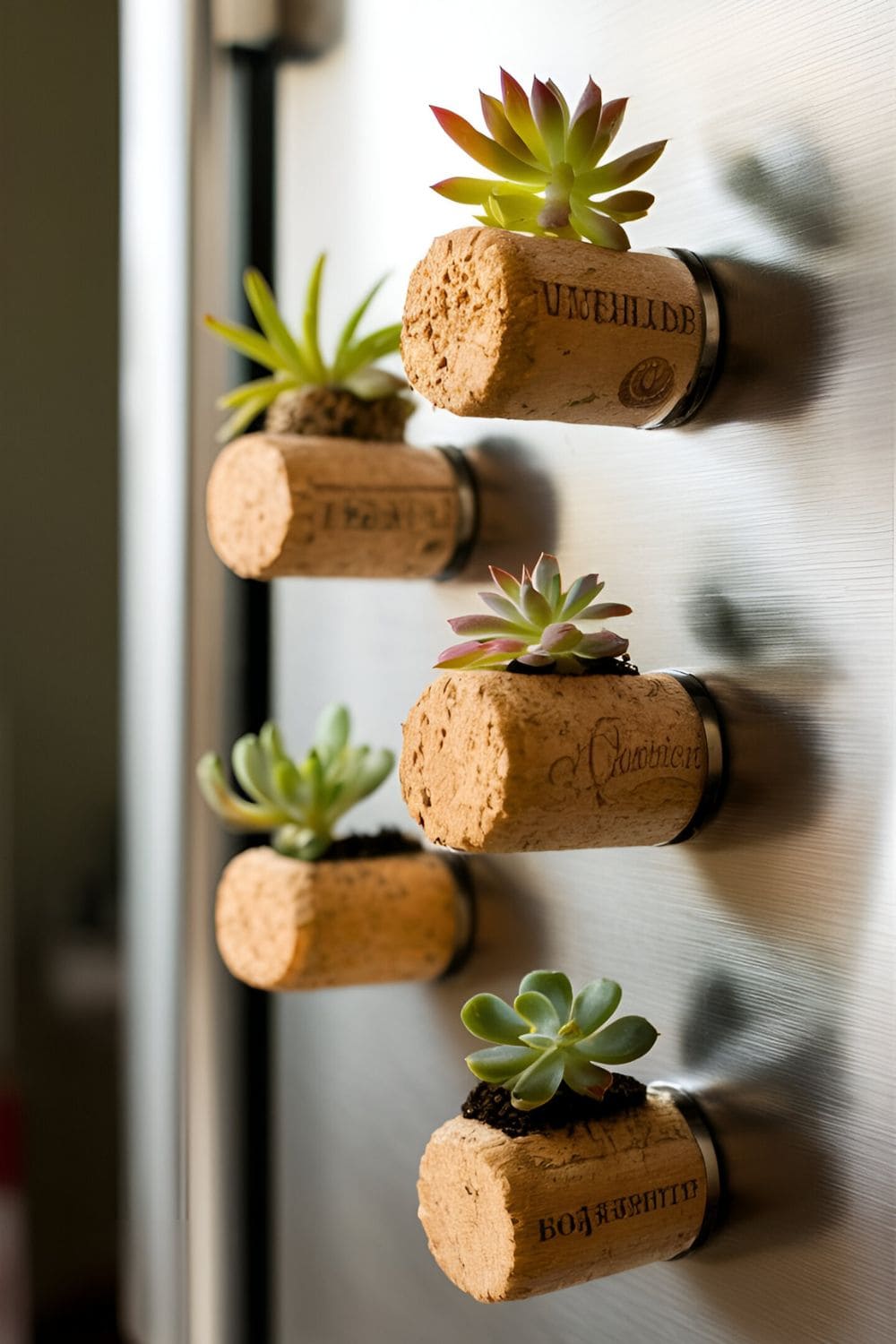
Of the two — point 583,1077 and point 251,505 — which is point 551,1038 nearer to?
point 583,1077

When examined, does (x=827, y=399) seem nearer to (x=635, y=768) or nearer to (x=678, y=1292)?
(x=635, y=768)

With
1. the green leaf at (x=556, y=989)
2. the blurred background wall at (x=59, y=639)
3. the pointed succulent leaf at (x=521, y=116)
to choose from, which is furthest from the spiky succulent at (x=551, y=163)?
the blurred background wall at (x=59, y=639)

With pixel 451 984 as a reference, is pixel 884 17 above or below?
above

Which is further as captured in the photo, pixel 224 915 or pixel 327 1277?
pixel 327 1277

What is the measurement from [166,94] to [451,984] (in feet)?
1.51

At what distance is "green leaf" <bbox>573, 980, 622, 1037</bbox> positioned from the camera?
0.40 metres

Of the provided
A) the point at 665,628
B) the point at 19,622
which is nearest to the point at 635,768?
the point at 665,628

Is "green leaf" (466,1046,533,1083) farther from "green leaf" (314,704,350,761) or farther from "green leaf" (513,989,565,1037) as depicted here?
"green leaf" (314,704,350,761)

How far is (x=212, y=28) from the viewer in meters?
0.68

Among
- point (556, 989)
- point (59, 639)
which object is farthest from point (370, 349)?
point (59, 639)

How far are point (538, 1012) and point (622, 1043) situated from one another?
3 cm

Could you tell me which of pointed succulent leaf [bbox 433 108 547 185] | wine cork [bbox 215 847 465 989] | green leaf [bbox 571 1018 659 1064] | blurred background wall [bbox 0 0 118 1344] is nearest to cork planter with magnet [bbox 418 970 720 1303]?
green leaf [bbox 571 1018 659 1064]

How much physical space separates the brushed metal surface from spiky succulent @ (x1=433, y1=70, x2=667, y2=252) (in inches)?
1.8

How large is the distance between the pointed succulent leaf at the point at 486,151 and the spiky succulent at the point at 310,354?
0.16 metres
